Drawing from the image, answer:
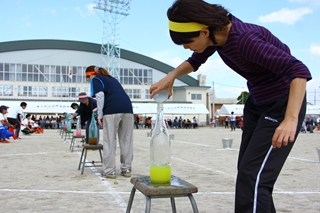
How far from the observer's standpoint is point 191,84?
223 feet

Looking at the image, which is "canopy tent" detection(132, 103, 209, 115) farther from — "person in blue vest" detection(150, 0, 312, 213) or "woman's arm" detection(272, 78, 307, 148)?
"woman's arm" detection(272, 78, 307, 148)

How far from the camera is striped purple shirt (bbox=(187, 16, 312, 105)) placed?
2.19 metres

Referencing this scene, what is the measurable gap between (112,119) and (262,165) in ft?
14.1

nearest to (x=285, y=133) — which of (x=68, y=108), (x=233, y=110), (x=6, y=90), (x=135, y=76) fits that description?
(x=68, y=108)

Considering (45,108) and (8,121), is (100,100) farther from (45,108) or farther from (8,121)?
(45,108)

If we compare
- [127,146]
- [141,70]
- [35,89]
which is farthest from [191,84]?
[127,146]

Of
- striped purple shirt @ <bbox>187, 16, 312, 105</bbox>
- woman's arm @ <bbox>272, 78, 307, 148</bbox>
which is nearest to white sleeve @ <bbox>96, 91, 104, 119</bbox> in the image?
striped purple shirt @ <bbox>187, 16, 312, 105</bbox>

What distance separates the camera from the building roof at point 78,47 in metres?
59.3

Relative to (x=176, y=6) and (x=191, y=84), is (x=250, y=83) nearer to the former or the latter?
(x=176, y=6)

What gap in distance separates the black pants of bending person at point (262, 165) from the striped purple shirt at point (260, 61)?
12 cm

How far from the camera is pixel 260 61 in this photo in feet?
7.36

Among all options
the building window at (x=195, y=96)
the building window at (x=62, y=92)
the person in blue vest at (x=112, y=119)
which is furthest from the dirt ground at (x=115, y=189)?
the building window at (x=195, y=96)

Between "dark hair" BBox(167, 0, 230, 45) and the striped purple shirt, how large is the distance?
0.12m

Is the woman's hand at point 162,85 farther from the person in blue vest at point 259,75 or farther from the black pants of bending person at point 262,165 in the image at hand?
the black pants of bending person at point 262,165
